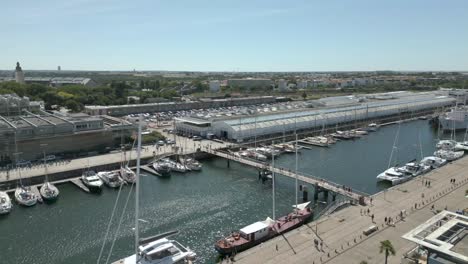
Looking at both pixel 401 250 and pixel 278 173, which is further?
pixel 278 173

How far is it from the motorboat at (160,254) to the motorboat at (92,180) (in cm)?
1876

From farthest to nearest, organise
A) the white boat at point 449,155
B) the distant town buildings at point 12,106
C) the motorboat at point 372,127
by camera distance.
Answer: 1. the motorboat at point 372,127
2. the distant town buildings at point 12,106
3. the white boat at point 449,155

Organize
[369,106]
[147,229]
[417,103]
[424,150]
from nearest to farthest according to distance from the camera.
A: [147,229], [424,150], [369,106], [417,103]

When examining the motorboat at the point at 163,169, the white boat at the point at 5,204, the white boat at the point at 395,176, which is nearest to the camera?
the white boat at the point at 5,204

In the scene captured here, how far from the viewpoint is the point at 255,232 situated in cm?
2680

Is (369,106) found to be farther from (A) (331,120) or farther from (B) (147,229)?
(B) (147,229)

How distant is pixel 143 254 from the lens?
70.5 feet

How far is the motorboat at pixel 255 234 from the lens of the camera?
25.7 meters

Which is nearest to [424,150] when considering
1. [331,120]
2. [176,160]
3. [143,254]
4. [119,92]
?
[331,120]

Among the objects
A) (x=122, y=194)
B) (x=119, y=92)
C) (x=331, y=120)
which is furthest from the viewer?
(x=119, y=92)

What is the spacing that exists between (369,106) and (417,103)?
1836 cm

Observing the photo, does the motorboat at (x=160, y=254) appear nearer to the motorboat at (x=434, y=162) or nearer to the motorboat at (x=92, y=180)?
the motorboat at (x=92, y=180)

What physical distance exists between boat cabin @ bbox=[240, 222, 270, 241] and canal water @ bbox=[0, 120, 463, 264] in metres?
2.64

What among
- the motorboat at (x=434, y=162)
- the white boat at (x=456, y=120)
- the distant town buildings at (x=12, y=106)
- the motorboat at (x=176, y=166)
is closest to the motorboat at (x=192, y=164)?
the motorboat at (x=176, y=166)
